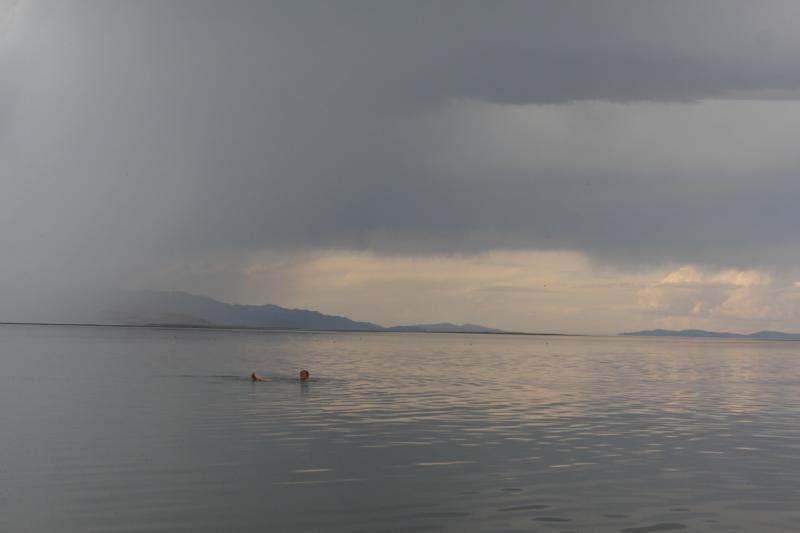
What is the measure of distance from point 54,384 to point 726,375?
76341 millimetres

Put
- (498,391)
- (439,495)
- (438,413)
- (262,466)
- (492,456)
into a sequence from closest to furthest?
(439,495) → (262,466) → (492,456) → (438,413) → (498,391)

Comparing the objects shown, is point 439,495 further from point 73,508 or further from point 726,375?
point 726,375

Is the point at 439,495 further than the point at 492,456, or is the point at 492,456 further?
the point at 492,456

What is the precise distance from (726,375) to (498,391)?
45733 mm

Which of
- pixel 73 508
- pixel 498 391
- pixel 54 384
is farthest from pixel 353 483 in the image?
pixel 54 384

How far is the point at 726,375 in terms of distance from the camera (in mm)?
97688

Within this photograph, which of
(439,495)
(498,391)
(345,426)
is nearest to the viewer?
(439,495)

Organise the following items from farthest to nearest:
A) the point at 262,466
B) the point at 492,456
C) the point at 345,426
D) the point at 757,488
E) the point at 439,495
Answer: the point at 345,426 → the point at 492,456 → the point at 262,466 → the point at 757,488 → the point at 439,495

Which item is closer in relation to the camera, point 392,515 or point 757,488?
point 392,515

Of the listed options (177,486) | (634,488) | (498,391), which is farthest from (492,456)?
(498,391)

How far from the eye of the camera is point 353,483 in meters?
27.1

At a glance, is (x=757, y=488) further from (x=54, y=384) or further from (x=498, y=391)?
(x=54, y=384)

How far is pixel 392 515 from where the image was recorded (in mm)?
22969

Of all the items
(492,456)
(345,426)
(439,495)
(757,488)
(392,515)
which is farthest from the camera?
(345,426)
